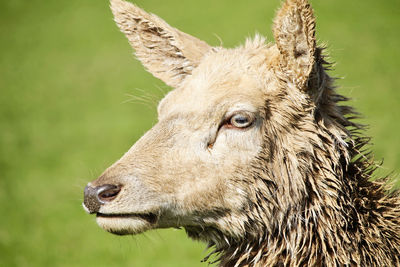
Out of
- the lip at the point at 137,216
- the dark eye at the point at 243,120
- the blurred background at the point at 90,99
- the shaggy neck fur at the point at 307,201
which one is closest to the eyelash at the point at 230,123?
the dark eye at the point at 243,120

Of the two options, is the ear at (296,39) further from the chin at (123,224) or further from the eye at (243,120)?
the chin at (123,224)

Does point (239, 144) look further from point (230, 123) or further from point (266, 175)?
point (266, 175)

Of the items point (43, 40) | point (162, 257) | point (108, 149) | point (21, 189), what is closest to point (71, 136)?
point (108, 149)

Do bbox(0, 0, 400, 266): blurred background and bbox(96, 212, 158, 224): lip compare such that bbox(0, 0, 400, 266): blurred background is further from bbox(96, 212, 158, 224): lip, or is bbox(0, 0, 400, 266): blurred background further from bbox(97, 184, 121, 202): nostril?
bbox(97, 184, 121, 202): nostril

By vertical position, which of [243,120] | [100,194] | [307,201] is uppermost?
[243,120]

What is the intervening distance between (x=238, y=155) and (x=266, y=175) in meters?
0.23

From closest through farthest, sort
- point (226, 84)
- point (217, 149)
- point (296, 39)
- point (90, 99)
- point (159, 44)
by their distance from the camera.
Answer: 1. point (296, 39)
2. point (217, 149)
3. point (226, 84)
4. point (159, 44)
5. point (90, 99)

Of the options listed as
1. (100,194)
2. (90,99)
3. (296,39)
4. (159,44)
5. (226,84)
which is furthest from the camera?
(90,99)

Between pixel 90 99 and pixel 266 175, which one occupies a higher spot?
pixel 266 175

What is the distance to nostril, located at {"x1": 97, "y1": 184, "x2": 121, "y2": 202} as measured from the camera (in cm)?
314

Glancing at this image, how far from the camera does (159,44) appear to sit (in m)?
4.36

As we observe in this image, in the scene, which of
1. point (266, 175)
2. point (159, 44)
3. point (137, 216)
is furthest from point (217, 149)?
point (159, 44)

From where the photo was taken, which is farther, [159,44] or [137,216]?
[159,44]

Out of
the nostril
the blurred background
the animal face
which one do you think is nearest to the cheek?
the animal face
